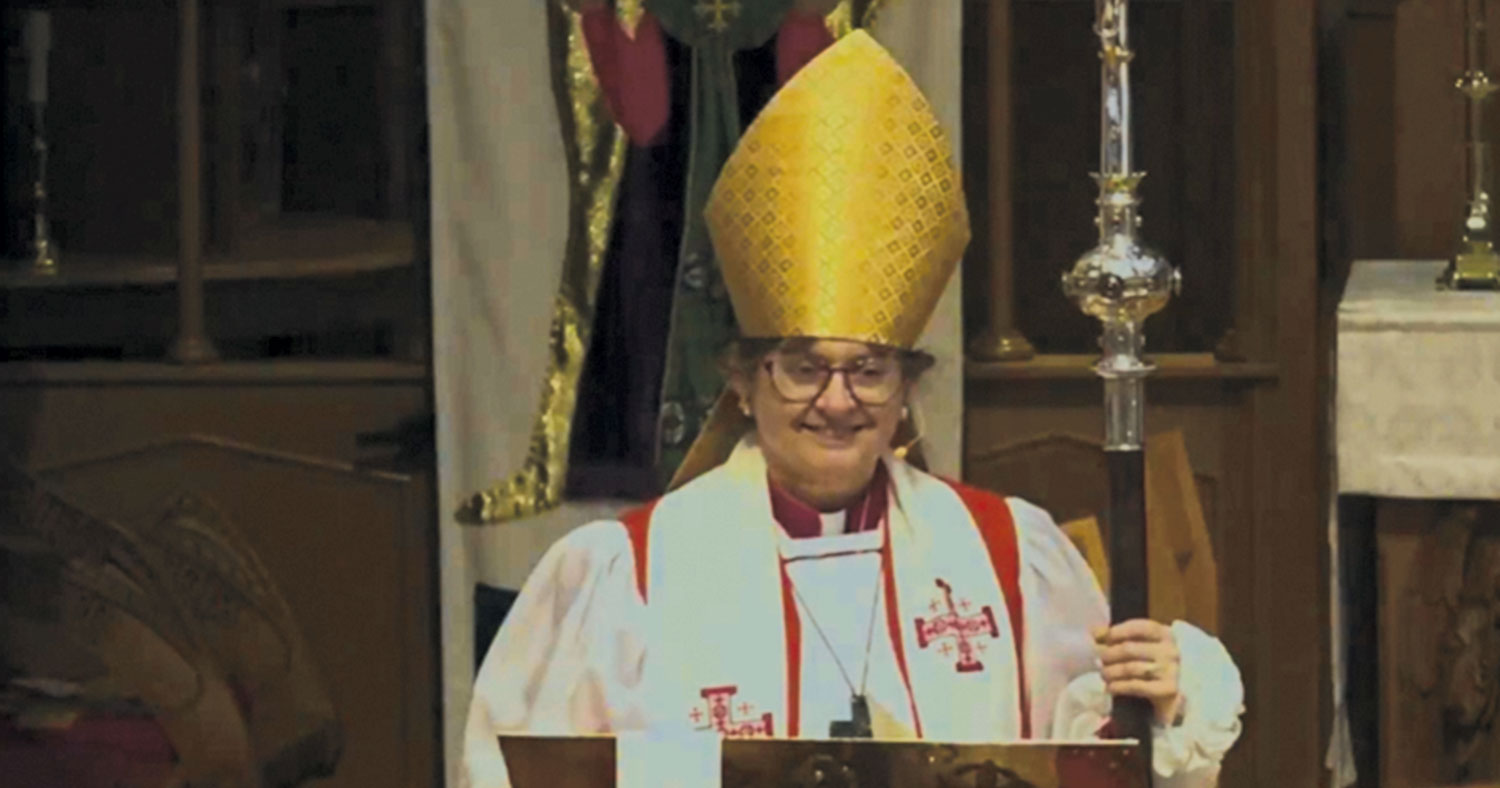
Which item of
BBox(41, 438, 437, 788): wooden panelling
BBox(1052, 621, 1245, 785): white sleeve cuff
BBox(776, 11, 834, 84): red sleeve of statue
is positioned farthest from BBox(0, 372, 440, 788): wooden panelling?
BBox(1052, 621, 1245, 785): white sleeve cuff

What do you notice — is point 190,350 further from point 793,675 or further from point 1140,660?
point 1140,660

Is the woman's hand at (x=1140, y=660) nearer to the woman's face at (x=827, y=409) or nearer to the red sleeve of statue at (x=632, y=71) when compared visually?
the woman's face at (x=827, y=409)

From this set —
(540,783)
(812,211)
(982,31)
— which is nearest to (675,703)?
(540,783)

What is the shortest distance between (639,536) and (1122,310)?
522mm

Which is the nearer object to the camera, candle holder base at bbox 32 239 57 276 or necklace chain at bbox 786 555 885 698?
necklace chain at bbox 786 555 885 698

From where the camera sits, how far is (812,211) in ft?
8.89

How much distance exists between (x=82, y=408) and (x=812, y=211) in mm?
1959

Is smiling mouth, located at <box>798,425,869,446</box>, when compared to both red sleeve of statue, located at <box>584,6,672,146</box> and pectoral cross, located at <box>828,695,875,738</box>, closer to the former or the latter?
pectoral cross, located at <box>828,695,875,738</box>

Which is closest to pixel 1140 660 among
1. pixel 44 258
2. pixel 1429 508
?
pixel 1429 508

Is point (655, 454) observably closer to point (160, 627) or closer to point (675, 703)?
point (160, 627)

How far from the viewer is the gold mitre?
2.68 meters

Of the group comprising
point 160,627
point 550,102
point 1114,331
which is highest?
point 550,102

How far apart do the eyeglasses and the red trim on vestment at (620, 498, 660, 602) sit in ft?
0.61

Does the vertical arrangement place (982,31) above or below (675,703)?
above
